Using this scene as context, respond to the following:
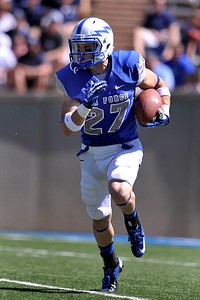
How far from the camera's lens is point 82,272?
7.11 meters

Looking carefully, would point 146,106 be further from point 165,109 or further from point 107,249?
point 107,249

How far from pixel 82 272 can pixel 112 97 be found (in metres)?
2.02

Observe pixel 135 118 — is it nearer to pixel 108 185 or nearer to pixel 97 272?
pixel 108 185

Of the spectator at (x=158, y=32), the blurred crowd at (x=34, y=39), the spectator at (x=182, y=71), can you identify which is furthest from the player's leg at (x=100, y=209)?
the spectator at (x=158, y=32)

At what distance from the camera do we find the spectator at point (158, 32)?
43.6ft

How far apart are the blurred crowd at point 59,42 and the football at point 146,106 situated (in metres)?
5.48

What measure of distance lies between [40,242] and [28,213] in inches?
40.7

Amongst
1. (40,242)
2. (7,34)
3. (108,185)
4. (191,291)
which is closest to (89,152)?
(108,185)

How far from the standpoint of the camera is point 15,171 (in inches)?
429

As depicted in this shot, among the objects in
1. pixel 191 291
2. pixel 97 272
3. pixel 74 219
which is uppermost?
pixel 191 291

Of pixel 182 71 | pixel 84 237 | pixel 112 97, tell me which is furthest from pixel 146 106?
pixel 182 71

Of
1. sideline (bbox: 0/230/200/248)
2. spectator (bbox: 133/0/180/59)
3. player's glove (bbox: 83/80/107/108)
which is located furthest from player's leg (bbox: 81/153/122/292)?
spectator (bbox: 133/0/180/59)

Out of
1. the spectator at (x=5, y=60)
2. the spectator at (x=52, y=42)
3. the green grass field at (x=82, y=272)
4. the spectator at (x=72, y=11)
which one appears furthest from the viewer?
the spectator at (x=72, y=11)

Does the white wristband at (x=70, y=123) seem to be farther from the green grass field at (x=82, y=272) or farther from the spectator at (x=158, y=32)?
the spectator at (x=158, y=32)
